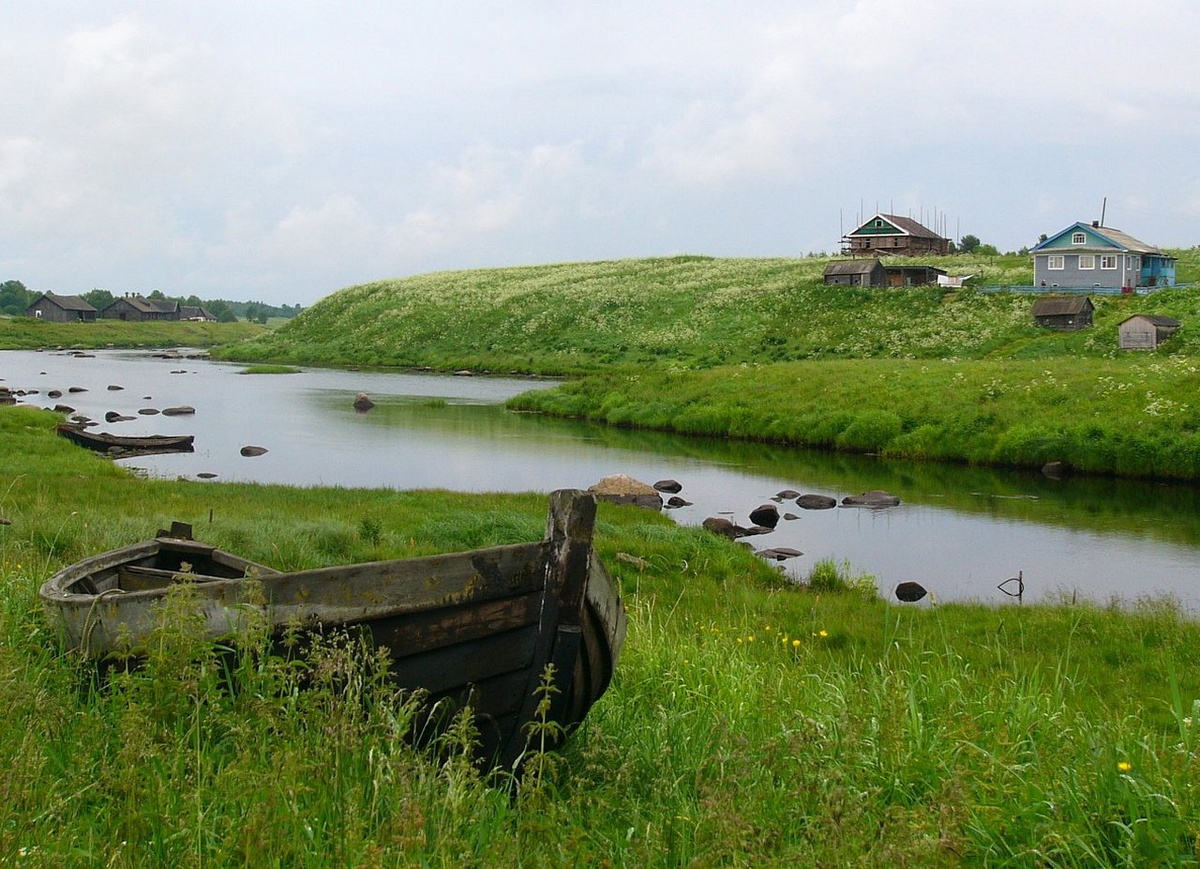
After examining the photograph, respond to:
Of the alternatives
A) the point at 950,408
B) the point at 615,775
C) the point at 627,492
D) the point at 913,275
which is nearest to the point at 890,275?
the point at 913,275

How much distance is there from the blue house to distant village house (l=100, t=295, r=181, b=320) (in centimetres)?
12794

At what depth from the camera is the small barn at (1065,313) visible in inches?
2480

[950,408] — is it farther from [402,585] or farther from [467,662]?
[402,585]

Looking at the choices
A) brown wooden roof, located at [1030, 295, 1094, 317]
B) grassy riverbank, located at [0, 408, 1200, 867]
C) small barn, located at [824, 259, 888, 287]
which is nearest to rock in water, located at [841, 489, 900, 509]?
grassy riverbank, located at [0, 408, 1200, 867]

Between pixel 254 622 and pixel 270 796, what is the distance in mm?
1603

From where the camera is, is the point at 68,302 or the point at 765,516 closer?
the point at 765,516

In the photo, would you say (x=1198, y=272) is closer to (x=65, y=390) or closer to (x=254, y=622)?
(x=65, y=390)

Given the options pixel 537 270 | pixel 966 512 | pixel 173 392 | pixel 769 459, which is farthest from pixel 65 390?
pixel 537 270

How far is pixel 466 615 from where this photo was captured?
689 cm

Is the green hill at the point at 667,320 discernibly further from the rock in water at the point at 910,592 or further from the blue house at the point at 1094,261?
the rock in water at the point at 910,592

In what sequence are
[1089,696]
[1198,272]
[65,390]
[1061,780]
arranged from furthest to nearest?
[1198,272] → [65,390] → [1089,696] → [1061,780]

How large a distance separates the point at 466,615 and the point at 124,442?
101 ft

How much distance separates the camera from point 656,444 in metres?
39.9

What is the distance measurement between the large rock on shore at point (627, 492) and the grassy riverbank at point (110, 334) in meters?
99.8
